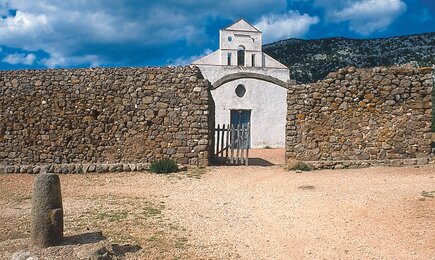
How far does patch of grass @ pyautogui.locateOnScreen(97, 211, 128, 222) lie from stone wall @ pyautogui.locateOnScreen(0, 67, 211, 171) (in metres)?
5.85

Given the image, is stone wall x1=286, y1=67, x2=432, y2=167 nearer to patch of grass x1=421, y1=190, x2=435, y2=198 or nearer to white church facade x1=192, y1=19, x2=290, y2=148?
patch of grass x1=421, y1=190, x2=435, y2=198

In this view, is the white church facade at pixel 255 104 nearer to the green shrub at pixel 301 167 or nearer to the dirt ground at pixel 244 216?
the green shrub at pixel 301 167

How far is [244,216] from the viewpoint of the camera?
647cm

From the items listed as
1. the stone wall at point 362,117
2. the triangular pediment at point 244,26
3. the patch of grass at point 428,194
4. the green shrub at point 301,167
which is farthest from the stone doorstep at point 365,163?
the triangular pediment at point 244,26

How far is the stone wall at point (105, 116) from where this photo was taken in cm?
1264

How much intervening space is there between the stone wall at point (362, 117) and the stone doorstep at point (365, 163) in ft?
0.10

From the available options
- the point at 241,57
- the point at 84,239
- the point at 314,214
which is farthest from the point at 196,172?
the point at 241,57

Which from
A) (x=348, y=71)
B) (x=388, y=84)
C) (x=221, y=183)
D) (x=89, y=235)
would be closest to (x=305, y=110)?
(x=348, y=71)

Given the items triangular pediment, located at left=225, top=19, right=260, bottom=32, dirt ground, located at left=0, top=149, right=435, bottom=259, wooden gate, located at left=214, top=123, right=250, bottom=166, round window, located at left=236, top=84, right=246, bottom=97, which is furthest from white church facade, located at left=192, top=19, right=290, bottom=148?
dirt ground, located at left=0, top=149, right=435, bottom=259

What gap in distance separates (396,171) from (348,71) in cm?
355

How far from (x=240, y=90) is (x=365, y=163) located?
1298 centimetres

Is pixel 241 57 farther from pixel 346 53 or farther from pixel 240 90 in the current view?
pixel 346 53

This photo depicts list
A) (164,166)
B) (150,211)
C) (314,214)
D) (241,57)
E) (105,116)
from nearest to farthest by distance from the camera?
(314,214) < (150,211) < (164,166) < (105,116) < (241,57)

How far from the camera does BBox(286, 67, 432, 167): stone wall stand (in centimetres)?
1138
